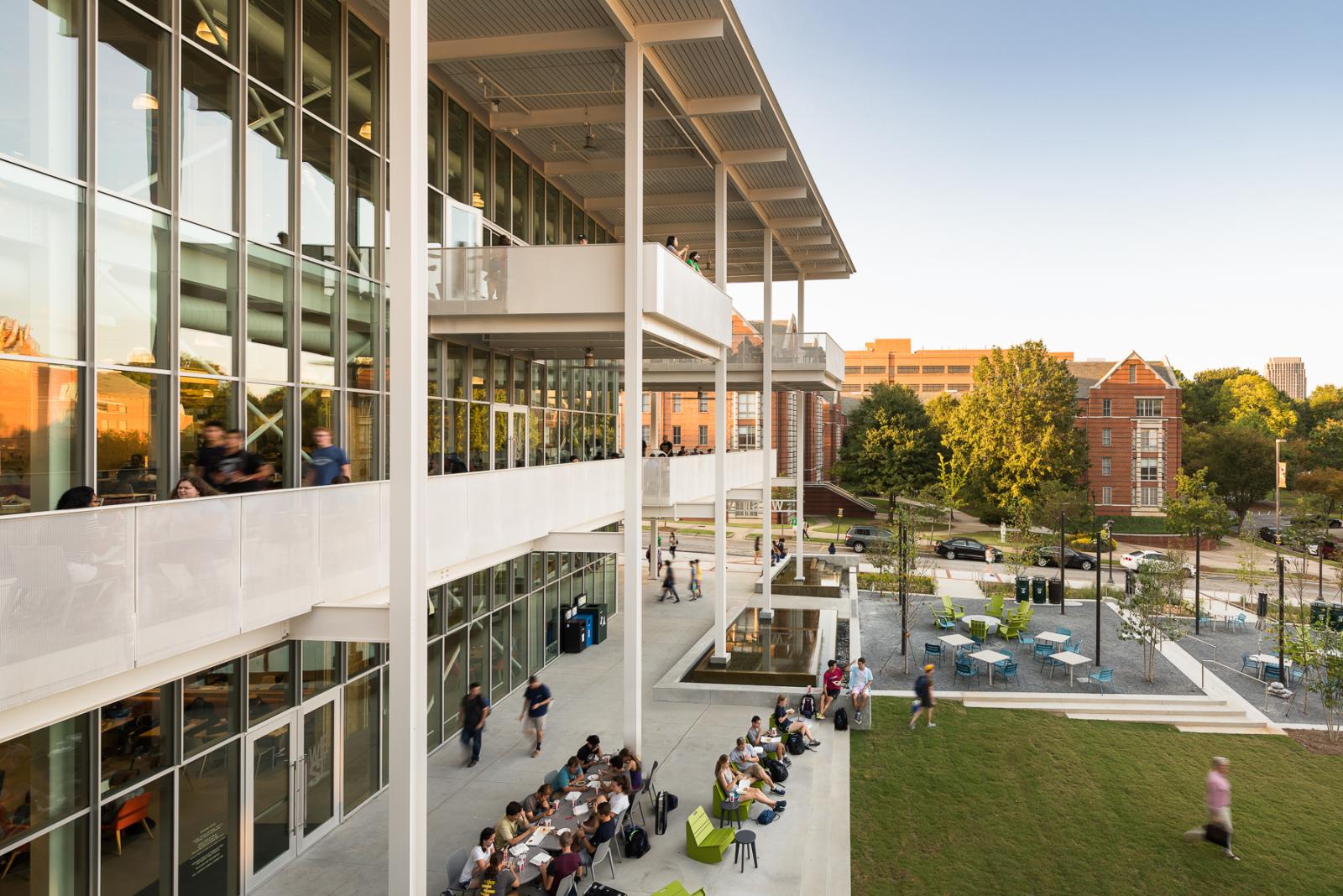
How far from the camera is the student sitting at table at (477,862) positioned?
28.8ft

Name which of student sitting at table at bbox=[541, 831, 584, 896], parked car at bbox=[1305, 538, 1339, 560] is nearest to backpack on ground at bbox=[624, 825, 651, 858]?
student sitting at table at bbox=[541, 831, 584, 896]

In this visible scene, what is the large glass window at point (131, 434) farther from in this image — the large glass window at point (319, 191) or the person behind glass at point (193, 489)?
the large glass window at point (319, 191)

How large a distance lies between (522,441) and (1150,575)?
57.6 feet

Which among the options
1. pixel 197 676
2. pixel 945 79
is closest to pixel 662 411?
pixel 945 79

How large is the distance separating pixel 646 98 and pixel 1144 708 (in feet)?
56.2

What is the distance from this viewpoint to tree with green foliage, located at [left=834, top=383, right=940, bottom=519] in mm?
57031

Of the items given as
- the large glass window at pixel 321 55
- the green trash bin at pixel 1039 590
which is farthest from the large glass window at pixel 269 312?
the green trash bin at pixel 1039 590

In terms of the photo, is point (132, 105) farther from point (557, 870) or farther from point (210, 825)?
point (557, 870)

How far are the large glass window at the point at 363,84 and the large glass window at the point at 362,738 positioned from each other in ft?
26.5

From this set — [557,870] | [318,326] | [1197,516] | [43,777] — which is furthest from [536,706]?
[1197,516]

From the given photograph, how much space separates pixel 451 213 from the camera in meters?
14.5

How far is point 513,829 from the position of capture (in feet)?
32.0

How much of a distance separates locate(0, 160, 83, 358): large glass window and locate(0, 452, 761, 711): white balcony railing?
2.48 m

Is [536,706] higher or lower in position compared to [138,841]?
lower
